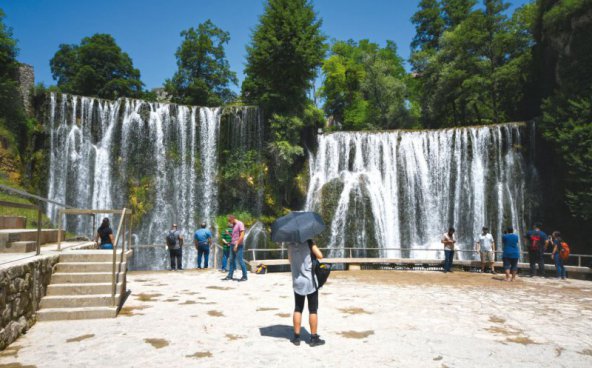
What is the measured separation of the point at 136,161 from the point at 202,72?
21.8m

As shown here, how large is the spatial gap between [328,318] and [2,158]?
874 inches

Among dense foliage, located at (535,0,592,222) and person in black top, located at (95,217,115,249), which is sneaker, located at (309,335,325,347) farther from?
dense foliage, located at (535,0,592,222)

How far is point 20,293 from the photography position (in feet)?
17.8

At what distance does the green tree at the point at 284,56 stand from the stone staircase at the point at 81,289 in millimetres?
20694

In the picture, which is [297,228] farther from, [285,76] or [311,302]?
[285,76]

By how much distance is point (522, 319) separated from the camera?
6.90 meters

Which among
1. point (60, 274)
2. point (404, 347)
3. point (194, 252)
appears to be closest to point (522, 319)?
point (404, 347)

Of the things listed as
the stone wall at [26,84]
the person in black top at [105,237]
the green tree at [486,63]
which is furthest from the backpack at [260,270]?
the green tree at [486,63]

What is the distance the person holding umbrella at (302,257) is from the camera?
16.9 feet

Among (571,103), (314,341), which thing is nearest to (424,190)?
(571,103)

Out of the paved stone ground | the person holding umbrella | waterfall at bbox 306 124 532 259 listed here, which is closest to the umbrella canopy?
the person holding umbrella

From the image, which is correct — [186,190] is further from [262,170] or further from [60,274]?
[60,274]

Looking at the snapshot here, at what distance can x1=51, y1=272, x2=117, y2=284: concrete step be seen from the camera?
6.90m

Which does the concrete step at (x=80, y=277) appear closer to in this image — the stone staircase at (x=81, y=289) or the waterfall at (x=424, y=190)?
the stone staircase at (x=81, y=289)
